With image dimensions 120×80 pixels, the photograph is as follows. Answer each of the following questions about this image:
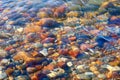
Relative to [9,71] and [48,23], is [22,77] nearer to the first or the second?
[9,71]

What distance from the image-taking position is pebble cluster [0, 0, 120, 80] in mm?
4555

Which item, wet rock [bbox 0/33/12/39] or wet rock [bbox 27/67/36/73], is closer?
wet rock [bbox 27/67/36/73]

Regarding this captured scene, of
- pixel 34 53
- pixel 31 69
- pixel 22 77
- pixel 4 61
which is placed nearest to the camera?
pixel 22 77

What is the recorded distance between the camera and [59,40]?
5.38 metres

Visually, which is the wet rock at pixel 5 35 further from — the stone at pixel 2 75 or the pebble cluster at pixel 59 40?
the stone at pixel 2 75

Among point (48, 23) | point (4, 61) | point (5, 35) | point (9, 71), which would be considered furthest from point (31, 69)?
point (48, 23)

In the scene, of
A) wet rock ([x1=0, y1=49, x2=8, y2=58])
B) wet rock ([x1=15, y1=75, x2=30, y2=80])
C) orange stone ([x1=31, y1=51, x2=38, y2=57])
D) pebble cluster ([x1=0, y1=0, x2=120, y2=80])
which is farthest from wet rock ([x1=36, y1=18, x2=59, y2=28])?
wet rock ([x1=15, y1=75, x2=30, y2=80])

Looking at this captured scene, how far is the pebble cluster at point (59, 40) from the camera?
14.9 ft

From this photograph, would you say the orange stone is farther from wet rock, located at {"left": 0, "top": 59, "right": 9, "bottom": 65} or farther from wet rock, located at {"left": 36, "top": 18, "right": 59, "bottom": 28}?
wet rock, located at {"left": 36, "top": 18, "right": 59, "bottom": 28}

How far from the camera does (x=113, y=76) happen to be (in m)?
4.30

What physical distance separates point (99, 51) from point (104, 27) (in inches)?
32.6

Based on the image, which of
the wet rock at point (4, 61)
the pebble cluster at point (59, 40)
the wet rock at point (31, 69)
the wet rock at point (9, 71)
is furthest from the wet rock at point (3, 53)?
the wet rock at point (31, 69)

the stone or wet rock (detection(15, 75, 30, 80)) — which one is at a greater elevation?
the stone

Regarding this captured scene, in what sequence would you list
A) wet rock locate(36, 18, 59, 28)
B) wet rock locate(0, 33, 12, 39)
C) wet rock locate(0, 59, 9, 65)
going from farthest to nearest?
1. wet rock locate(36, 18, 59, 28)
2. wet rock locate(0, 33, 12, 39)
3. wet rock locate(0, 59, 9, 65)
